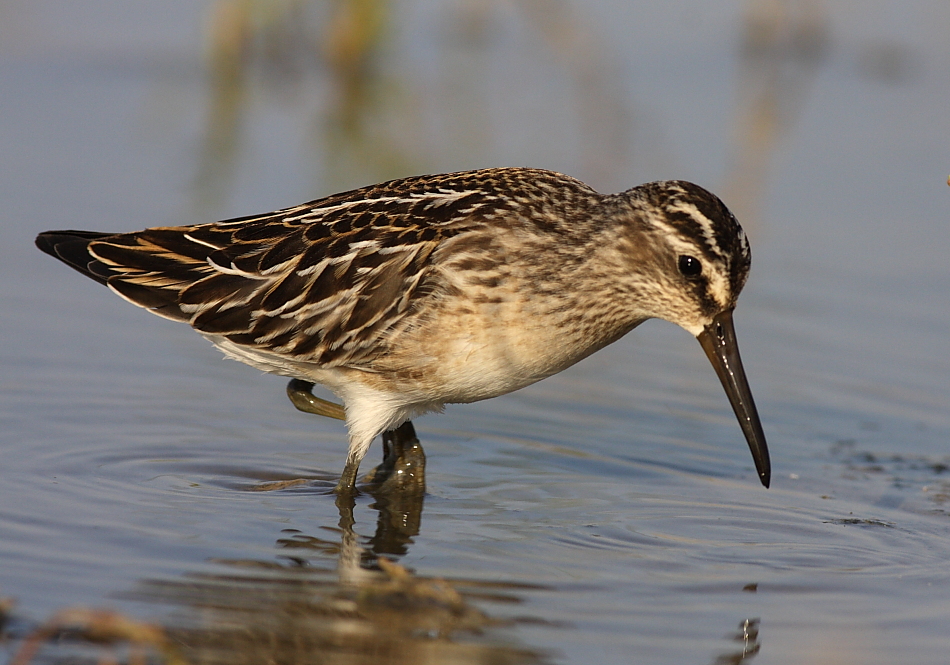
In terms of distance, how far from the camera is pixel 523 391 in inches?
414

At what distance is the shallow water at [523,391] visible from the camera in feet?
22.2

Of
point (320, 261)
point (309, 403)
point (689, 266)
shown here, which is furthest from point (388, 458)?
point (689, 266)

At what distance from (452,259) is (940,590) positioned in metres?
3.02

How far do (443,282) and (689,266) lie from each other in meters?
1.33

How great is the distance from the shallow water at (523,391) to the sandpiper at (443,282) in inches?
31.4

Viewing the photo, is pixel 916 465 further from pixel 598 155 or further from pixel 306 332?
pixel 598 155

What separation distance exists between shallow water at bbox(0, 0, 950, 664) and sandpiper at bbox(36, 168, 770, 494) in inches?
31.4

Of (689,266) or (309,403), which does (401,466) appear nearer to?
(309,403)

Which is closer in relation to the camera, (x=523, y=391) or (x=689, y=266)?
(x=689, y=266)

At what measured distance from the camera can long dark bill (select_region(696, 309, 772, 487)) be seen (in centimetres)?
809

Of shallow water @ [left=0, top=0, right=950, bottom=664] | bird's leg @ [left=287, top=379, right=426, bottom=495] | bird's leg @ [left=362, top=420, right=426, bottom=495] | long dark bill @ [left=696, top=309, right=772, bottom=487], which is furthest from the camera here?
bird's leg @ [left=362, top=420, right=426, bottom=495]

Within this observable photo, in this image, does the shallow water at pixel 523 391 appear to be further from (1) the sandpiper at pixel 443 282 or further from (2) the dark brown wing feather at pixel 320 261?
(2) the dark brown wing feather at pixel 320 261

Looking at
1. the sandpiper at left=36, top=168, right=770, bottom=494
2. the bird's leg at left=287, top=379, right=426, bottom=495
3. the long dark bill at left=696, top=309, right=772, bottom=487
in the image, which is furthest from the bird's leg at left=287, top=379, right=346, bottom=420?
the long dark bill at left=696, top=309, right=772, bottom=487

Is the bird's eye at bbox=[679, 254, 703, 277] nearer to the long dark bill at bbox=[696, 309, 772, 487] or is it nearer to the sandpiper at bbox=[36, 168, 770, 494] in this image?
the sandpiper at bbox=[36, 168, 770, 494]
